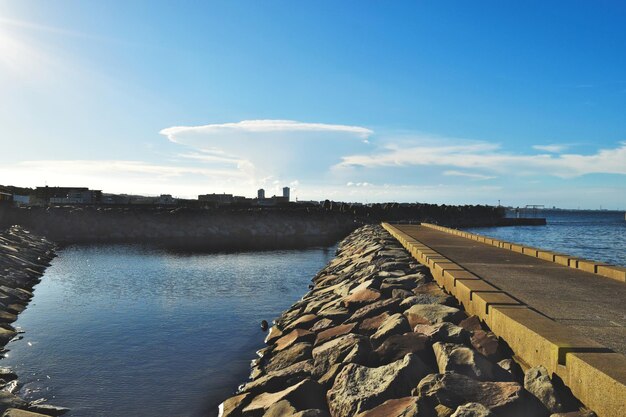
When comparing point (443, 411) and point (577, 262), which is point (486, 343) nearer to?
point (443, 411)

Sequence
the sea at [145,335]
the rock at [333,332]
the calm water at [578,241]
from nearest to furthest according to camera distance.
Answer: the sea at [145,335] → the rock at [333,332] → the calm water at [578,241]

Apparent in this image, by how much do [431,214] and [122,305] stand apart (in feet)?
204

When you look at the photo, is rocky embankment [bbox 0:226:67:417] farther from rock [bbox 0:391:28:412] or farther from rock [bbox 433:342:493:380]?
rock [bbox 433:342:493:380]

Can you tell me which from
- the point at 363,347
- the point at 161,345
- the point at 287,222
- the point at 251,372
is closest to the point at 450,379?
the point at 363,347

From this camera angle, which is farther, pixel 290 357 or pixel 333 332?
pixel 333 332

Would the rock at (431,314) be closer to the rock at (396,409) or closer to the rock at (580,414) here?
the rock at (396,409)

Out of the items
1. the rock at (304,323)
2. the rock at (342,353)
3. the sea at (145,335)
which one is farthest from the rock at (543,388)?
the rock at (304,323)

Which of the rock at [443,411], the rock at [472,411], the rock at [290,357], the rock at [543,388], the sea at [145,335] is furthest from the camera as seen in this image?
the rock at [290,357]

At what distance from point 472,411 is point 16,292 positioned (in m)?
12.9

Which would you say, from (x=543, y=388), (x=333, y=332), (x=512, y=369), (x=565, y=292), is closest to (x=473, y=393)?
(x=543, y=388)

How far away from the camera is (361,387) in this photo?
4.65 meters

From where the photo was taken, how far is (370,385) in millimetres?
4605

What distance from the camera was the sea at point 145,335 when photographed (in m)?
6.39

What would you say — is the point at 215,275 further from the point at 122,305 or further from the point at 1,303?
the point at 1,303
